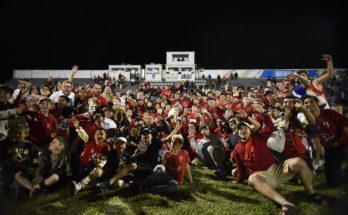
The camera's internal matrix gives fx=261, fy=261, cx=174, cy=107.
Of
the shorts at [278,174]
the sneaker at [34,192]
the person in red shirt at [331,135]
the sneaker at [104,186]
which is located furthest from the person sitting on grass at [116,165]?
the person in red shirt at [331,135]

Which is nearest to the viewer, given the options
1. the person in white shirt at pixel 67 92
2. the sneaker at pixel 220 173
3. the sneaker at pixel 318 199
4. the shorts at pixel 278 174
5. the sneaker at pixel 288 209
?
the sneaker at pixel 288 209

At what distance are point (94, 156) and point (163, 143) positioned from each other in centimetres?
99

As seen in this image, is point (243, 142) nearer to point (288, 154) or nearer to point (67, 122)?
point (288, 154)

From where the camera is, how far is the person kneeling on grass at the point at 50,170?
345 cm

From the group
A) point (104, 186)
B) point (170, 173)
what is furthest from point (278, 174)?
point (104, 186)

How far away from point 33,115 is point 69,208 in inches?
58.3

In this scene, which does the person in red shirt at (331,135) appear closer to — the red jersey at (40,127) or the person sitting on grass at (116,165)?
the person sitting on grass at (116,165)

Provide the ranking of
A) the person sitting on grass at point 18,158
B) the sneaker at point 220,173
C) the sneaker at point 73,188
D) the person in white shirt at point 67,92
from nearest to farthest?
the sneaker at point 73,188 < the person sitting on grass at point 18,158 < the sneaker at point 220,173 < the person in white shirt at point 67,92

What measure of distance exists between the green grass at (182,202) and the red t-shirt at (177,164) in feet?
0.56

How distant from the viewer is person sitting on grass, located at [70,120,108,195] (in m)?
3.50

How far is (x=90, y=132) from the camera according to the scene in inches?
149

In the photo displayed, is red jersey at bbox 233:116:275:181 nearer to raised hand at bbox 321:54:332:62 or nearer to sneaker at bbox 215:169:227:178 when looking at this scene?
sneaker at bbox 215:169:227:178

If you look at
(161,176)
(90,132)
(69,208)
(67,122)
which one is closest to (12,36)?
(67,122)

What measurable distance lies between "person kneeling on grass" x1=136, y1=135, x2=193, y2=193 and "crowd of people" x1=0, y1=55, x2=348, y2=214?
1cm
